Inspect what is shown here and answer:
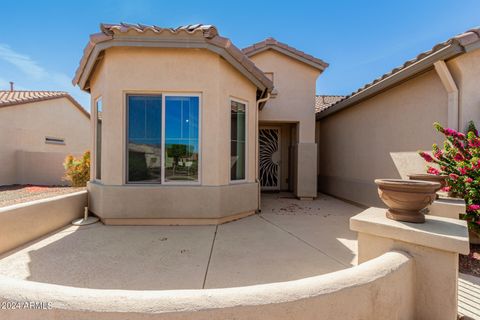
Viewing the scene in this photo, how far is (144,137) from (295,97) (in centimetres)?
686

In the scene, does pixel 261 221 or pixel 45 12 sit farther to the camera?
pixel 45 12

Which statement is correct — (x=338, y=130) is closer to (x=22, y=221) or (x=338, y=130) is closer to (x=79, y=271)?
(x=79, y=271)

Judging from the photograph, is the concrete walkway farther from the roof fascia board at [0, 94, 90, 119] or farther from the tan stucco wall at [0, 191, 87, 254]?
the roof fascia board at [0, 94, 90, 119]

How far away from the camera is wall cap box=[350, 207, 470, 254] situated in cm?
209

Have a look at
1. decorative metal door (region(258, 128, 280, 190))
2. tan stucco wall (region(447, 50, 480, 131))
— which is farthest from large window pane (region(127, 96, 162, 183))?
tan stucco wall (region(447, 50, 480, 131))

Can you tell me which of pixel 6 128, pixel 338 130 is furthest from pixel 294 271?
pixel 6 128

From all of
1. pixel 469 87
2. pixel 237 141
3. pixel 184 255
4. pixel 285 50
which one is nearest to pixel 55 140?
pixel 237 141

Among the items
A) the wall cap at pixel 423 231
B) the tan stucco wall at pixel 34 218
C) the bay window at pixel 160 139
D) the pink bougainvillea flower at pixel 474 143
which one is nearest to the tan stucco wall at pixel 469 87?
the pink bougainvillea flower at pixel 474 143

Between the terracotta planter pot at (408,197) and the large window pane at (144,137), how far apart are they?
208 inches

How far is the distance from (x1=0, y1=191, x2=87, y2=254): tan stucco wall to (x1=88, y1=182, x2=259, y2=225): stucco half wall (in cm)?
86

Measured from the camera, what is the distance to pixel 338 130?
10273 mm

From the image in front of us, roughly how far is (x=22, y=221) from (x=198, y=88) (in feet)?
16.2

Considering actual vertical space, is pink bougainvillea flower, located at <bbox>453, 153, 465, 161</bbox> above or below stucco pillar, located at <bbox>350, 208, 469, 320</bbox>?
above

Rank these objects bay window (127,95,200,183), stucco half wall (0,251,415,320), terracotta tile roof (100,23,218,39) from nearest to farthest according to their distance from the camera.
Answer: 1. stucco half wall (0,251,415,320)
2. terracotta tile roof (100,23,218,39)
3. bay window (127,95,200,183)
